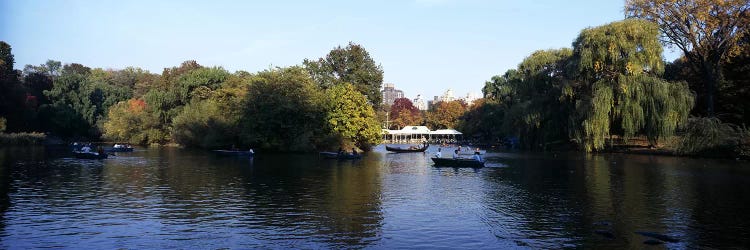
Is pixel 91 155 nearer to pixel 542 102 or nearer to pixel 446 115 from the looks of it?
pixel 542 102

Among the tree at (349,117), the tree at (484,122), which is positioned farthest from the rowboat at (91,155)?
the tree at (484,122)

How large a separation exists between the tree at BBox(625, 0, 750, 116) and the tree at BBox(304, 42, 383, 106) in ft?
123

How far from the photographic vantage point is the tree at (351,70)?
82188 mm

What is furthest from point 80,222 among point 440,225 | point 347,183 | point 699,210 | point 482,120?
point 482,120

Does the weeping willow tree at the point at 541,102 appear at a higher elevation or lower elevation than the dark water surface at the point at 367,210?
higher

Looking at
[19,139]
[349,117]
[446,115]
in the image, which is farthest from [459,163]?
[446,115]

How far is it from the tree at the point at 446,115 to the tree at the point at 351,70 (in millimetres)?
46870

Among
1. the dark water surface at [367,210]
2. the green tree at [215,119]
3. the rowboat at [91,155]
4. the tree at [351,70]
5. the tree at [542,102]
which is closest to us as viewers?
the dark water surface at [367,210]

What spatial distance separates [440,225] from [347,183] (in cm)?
1229

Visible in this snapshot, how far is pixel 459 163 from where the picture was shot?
42.0 metres

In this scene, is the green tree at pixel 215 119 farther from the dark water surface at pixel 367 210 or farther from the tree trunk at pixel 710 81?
the tree trunk at pixel 710 81

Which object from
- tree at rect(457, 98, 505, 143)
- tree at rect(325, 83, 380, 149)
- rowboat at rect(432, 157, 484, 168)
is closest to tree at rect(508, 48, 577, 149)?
tree at rect(325, 83, 380, 149)

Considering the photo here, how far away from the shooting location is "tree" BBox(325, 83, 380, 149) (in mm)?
67750

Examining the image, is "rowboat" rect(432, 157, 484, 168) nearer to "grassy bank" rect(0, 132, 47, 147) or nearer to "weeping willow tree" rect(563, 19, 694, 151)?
"weeping willow tree" rect(563, 19, 694, 151)
